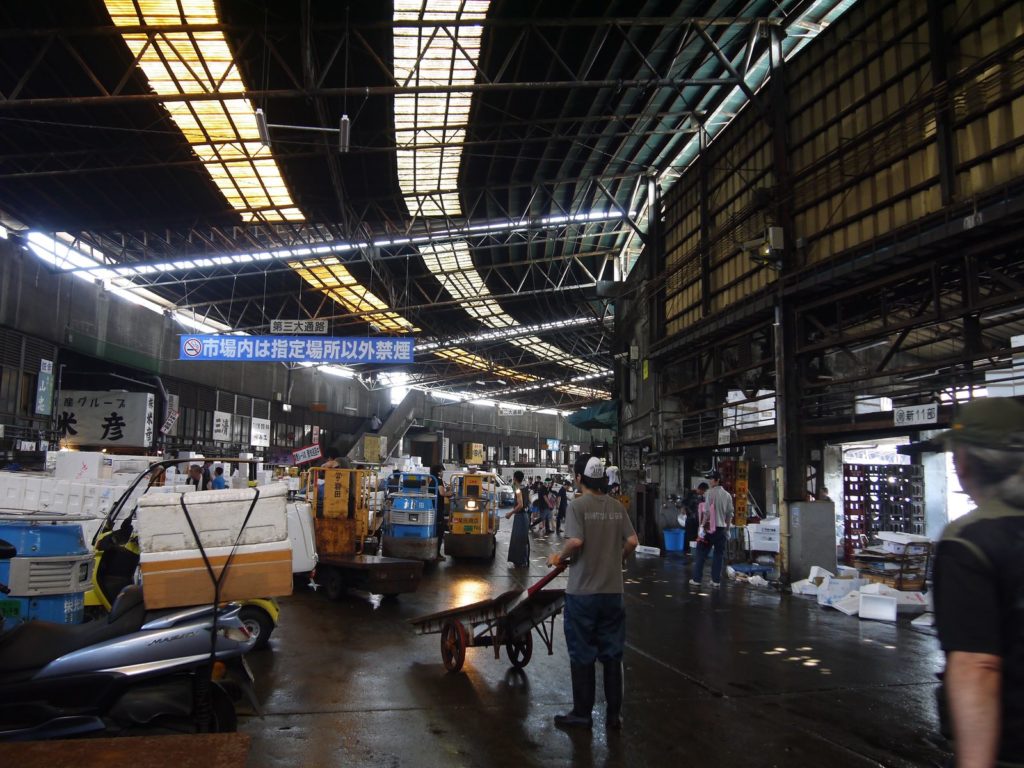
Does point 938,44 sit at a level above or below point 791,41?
below

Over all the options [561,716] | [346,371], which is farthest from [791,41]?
[346,371]

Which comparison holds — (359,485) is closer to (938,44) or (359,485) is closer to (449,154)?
(449,154)

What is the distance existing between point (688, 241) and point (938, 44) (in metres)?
8.71

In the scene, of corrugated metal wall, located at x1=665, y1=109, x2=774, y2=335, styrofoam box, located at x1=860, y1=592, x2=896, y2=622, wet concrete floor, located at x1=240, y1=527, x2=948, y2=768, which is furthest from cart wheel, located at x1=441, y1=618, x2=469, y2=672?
corrugated metal wall, located at x1=665, y1=109, x2=774, y2=335

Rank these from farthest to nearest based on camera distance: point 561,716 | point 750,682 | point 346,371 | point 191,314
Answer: point 346,371 → point 191,314 → point 750,682 → point 561,716

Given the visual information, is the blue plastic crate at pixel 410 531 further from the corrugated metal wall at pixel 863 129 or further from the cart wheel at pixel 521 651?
the corrugated metal wall at pixel 863 129

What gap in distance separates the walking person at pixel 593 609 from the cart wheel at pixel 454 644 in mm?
1472

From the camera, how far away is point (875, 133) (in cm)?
1096

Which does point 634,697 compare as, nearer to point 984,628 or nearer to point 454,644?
point 454,644

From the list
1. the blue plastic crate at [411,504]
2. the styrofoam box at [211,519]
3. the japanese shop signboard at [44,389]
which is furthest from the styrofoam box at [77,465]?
the styrofoam box at [211,519]

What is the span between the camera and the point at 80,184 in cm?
1614

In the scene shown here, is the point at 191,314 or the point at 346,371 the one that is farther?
the point at 346,371

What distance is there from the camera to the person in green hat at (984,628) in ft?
5.36

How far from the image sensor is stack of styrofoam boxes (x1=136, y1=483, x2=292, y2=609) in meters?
4.07
